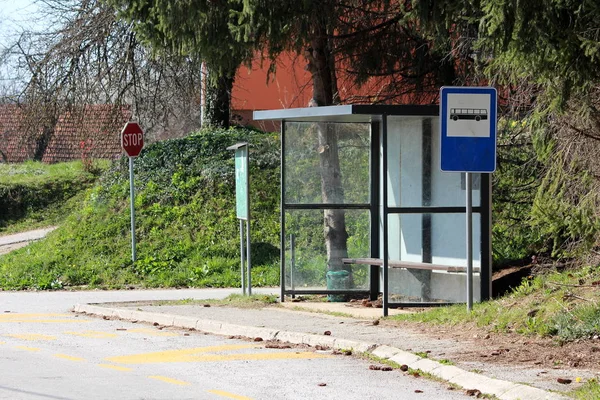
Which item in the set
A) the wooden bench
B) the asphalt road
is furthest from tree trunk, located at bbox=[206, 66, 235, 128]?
the asphalt road

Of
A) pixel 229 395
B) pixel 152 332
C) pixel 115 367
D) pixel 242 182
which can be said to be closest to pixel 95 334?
pixel 152 332

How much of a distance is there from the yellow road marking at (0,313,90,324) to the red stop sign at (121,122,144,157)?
7.37 metres

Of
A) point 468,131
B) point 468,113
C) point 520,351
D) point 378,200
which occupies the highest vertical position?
point 468,113

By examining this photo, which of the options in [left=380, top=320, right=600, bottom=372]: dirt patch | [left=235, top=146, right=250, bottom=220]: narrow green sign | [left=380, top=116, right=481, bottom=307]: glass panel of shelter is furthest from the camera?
[left=235, top=146, right=250, bottom=220]: narrow green sign

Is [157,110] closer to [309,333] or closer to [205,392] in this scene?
[309,333]

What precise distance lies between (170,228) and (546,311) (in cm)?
1396

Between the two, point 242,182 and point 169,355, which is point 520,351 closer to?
point 169,355

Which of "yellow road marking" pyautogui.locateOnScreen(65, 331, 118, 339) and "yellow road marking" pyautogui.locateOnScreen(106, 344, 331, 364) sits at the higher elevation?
"yellow road marking" pyautogui.locateOnScreen(106, 344, 331, 364)

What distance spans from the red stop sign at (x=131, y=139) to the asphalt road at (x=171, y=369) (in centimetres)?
890

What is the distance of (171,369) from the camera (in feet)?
31.2

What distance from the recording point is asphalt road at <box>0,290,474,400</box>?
825 cm

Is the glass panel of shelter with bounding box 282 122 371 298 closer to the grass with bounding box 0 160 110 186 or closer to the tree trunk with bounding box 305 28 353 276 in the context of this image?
the tree trunk with bounding box 305 28 353 276

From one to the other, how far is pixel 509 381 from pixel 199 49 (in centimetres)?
973

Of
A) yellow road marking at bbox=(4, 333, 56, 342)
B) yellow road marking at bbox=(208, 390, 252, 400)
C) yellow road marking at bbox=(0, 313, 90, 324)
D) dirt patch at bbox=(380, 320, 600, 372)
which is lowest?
yellow road marking at bbox=(0, 313, 90, 324)
